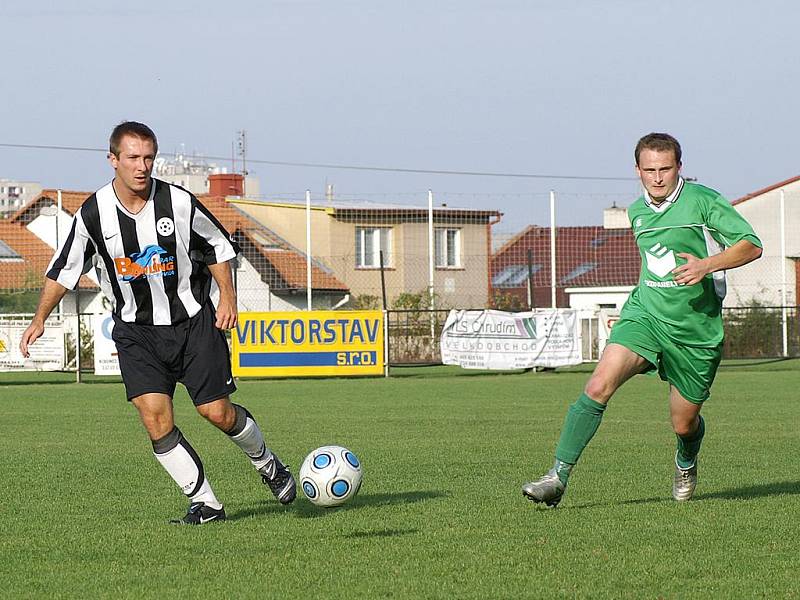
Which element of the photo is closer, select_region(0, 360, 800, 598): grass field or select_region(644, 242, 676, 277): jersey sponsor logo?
select_region(0, 360, 800, 598): grass field

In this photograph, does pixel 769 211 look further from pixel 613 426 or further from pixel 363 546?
pixel 363 546

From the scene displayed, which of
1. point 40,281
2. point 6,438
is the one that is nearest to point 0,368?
point 40,281

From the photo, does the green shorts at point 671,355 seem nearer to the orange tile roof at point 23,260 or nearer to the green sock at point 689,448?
the green sock at point 689,448

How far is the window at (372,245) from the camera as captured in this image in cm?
3756

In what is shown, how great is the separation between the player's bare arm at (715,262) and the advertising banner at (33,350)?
62.3 feet

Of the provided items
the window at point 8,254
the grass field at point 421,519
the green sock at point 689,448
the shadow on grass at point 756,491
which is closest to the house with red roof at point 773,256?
the window at point 8,254

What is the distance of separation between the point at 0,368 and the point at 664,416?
13834 mm

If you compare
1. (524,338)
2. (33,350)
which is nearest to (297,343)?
(524,338)

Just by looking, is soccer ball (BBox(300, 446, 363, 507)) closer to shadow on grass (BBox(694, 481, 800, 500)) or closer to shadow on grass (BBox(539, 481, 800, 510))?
shadow on grass (BBox(539, 481, 800, 510))

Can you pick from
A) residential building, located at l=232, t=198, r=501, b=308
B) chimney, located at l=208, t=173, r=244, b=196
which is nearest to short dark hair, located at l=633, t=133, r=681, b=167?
residential building, located at l=232, t=198, r=501, b=308

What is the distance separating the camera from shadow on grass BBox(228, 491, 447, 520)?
290 inches

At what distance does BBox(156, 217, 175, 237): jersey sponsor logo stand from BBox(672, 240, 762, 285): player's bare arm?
261 cm

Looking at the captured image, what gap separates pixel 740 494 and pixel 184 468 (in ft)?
11.1

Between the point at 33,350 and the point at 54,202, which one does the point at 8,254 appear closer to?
the point at 54,202
